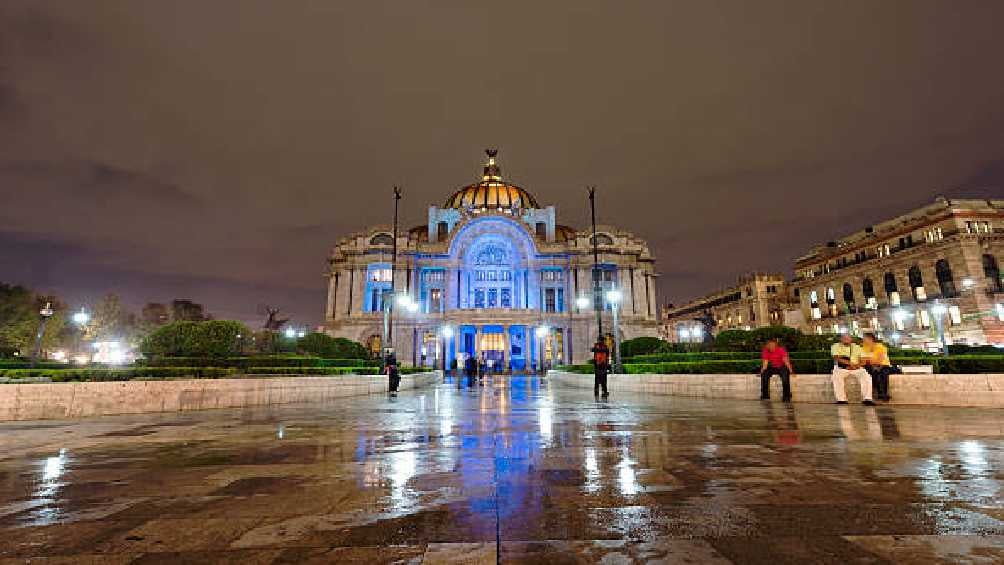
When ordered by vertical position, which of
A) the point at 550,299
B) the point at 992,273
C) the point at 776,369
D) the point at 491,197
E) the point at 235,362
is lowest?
the point at 776,369

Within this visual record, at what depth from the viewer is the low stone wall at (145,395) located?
12406mm

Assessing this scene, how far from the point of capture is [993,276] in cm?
5125

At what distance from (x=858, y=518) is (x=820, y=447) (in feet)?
11.1

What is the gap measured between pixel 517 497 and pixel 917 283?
71.4m

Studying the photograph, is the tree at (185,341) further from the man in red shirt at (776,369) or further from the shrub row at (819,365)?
the man in red shirt at (776,369)

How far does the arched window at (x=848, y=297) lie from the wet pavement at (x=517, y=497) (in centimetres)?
7035

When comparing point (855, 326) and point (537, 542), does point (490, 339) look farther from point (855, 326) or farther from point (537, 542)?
point (537, 542)

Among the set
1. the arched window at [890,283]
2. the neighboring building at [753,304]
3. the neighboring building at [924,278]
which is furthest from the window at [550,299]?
the arched window at [890,283]

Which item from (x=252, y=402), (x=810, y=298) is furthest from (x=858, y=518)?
(x=810, y=298)

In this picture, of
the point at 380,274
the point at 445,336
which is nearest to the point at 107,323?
the point at 380,274

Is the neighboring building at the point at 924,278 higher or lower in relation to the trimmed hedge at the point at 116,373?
higher

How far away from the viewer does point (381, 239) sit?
68812 mm

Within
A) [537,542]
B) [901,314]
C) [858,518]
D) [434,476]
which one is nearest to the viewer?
Result: [537,542]

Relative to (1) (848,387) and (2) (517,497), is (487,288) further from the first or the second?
(2) (517,497)
